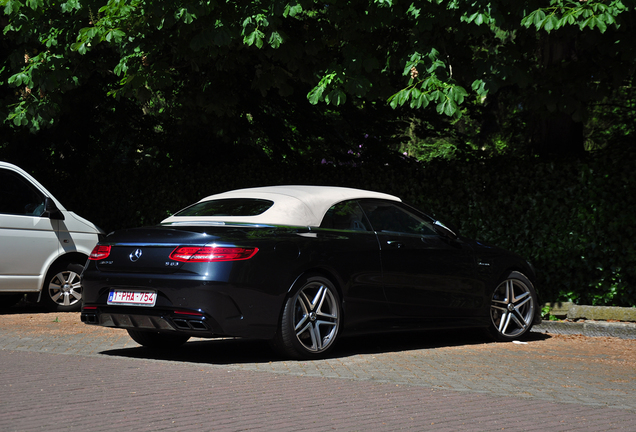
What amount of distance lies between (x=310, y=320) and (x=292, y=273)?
1.57ft

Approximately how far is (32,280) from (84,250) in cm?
89

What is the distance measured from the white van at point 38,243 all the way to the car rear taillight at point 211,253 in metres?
5.02

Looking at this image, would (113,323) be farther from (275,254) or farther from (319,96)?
(319,96)

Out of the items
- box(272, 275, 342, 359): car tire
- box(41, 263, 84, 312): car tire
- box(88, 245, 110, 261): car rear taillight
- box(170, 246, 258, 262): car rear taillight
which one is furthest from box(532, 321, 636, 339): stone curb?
box(41, 263, 84, 312): car tire

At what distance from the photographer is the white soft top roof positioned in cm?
775

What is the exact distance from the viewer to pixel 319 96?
32.0 feet

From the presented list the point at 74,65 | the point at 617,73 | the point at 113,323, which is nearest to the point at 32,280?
the point at 74,65

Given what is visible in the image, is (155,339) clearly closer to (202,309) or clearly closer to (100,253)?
(100,253)

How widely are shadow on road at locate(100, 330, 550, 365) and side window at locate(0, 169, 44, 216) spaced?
379 centimetres

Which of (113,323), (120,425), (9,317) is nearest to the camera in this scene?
(120,425)

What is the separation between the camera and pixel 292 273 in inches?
287

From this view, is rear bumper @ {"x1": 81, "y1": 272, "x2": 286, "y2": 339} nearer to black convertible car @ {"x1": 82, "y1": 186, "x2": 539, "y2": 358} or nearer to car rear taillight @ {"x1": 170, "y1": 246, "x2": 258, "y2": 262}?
black convertible car @ {"x1": 82, "y1": 186, "x2": 539, "y2": 358}

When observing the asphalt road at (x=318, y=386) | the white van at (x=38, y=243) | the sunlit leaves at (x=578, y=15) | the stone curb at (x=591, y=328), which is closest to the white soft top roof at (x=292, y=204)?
the asphalt road at (x=318, y=386)

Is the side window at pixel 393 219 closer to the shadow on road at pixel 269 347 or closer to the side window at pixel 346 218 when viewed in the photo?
the side window at pixel 346 218
